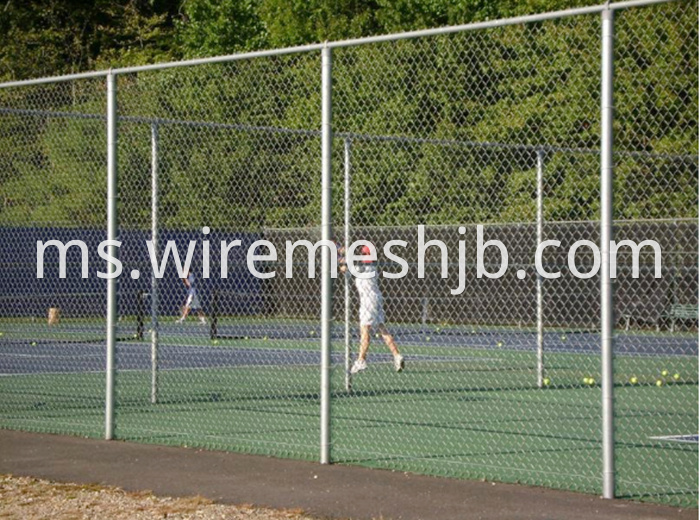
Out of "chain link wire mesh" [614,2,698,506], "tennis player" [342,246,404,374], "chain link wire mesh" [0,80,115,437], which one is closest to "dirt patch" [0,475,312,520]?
"chain link wire mesh" [614,2,698,506]

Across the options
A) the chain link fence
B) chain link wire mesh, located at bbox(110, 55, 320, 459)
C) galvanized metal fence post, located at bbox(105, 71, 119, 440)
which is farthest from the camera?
chain link wire mesh, located at bbox(110, 55, 320, 459)

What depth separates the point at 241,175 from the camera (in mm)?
23844

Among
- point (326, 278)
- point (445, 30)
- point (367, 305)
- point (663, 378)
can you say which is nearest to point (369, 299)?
point (367, 305)

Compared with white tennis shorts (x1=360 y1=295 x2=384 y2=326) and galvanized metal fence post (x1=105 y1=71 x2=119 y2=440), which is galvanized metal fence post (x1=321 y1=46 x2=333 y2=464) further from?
white tennis shorts (x1=360 y1=295 x2=384 y2=326)

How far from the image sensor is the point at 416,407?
1368 centimetres

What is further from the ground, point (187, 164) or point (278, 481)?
point (187, 164)

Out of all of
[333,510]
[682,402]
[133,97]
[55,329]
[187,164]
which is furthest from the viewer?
[55,329]

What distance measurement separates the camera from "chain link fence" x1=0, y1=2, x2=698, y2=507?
11.9 meters

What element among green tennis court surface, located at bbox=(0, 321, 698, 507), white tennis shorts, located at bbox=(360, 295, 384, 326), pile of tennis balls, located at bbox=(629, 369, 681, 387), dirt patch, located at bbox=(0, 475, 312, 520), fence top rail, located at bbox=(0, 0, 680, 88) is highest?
fence top rail, located at bbox=(0, 0, 680, 88)

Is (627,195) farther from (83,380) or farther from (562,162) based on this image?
(83,380)

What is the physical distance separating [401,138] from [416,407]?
274 cm

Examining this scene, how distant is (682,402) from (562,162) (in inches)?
253

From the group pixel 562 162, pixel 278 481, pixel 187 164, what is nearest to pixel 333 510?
pixel 278 481

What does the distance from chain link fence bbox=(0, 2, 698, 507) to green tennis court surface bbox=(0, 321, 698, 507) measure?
0.05 meters
